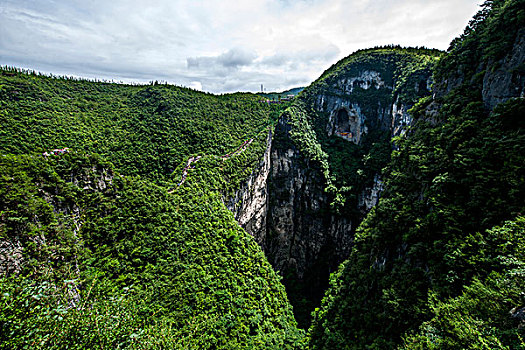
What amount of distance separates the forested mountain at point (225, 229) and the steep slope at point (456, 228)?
101 mm

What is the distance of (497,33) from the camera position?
18.4 meters

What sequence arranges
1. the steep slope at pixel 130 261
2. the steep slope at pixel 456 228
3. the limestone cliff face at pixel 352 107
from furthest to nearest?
1. the limestone cliff face at pixel 352 107
2. the steep slope at pixel 456 228
3. the steep slope at pixel 130 261

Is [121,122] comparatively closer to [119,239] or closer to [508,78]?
[119,239]

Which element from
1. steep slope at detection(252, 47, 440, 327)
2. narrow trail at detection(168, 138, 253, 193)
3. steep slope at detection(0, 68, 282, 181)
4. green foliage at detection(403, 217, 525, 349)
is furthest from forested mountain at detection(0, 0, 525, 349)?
steep slope at detection(252, 47, 440, 327)

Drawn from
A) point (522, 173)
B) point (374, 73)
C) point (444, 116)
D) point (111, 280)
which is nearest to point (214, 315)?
point (111, 280)

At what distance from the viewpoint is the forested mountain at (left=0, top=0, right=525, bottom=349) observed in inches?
348

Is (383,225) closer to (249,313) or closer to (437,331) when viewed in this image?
(437,331)

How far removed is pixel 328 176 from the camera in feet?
146

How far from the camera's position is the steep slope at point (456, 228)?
9594 mm

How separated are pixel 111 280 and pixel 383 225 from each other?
22220mm

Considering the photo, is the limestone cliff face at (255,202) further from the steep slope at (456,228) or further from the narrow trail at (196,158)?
the steep slope at (456,228)

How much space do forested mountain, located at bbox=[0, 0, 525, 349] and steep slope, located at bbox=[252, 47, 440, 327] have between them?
6221mm

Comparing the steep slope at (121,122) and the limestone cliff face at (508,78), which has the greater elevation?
the limestone cliff face at (508,78)

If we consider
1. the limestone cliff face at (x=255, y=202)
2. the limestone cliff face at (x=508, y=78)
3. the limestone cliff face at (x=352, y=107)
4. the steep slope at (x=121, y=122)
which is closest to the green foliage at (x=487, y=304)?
the limestone cliff face at (x=508, y=78)
